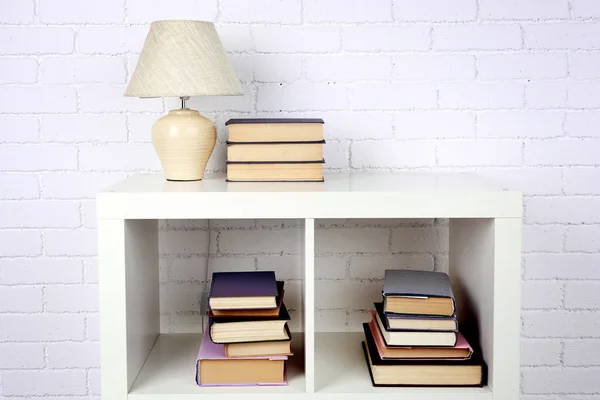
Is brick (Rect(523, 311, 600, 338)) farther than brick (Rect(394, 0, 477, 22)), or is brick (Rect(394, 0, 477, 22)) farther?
brick (Rect(523, 311, 600, 338))

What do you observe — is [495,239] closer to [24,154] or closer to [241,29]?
[241,29]

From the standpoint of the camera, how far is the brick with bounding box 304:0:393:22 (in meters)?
2.21

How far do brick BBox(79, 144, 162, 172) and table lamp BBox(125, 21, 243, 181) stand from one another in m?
0.32

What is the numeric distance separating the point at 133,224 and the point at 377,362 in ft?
2.25

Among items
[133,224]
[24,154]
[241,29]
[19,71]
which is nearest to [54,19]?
[19,71]

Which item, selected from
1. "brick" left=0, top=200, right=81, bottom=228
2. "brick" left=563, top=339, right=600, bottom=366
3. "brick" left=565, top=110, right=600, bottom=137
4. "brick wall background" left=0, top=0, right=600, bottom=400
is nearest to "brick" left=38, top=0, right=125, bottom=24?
"brick wall background" left=0, top=0, right=600, bottom=400

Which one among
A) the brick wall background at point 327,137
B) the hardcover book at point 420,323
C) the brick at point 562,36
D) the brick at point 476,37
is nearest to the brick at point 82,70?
the brick wall background at point 327,137

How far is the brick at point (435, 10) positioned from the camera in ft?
7.27

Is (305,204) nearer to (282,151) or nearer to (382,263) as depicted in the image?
(282,151)

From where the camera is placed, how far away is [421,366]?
1.86 m

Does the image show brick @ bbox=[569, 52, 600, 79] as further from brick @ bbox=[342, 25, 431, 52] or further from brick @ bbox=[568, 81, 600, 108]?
brick @ bbox=[342, 25, 431, 52]

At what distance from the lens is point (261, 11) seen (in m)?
2.21

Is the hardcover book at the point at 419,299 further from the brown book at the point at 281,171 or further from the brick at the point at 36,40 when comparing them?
the brick at the point at 36,40

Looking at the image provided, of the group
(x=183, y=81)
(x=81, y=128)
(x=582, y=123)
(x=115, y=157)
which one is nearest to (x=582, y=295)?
(x=582, y=123)
